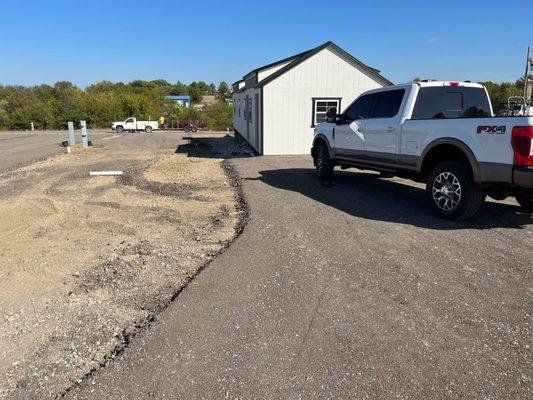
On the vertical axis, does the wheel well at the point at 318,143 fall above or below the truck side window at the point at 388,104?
below

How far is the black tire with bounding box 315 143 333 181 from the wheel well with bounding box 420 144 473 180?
329 cm

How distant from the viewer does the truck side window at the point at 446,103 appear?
25.0 ft

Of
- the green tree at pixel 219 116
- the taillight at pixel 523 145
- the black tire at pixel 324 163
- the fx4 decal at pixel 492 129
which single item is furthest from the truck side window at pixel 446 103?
the green tree at pixel 219 116

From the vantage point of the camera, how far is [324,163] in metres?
10.6

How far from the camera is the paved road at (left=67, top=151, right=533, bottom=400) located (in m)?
2.88

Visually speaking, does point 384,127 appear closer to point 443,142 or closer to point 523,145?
point 443,142

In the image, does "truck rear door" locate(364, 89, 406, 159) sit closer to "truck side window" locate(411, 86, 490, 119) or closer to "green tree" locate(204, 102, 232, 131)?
"truck side window" locate(411, 86, 490, 119)

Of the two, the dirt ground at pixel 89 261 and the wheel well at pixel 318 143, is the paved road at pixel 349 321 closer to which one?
the dirt ground at pixel 89 261

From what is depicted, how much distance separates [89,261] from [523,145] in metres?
5.85

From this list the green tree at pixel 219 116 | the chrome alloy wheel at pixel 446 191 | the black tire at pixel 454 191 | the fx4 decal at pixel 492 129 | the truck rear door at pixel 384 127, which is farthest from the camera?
the green tree at pixel 219 116

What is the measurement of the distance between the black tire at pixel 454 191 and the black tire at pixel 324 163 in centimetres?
363

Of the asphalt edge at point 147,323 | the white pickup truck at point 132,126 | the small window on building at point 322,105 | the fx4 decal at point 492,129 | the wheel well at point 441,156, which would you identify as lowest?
the asphalt edge at point 147,323

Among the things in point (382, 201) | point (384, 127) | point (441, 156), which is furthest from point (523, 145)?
point (382, 201)

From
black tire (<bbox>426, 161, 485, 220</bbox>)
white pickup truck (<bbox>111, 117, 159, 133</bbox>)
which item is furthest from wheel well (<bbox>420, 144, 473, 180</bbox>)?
white pickup truck (<bbox>111, 117, 159, 133</bbox>)
